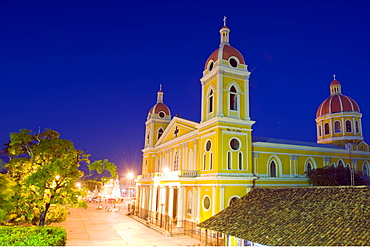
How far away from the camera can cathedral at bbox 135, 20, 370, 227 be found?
25.1 meters

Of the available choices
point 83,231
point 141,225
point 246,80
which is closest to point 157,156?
point 141,225

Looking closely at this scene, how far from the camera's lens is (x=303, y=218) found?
13695 mm

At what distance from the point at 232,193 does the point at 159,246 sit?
7490 mm

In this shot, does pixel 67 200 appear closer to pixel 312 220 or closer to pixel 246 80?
pixel 312 220

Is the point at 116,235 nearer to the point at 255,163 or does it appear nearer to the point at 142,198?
the point at 255,163

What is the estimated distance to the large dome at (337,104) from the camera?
42531 mm

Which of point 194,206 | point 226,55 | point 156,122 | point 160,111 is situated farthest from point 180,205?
point 160,111

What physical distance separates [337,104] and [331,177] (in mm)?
19683

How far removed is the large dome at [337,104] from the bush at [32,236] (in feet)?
134

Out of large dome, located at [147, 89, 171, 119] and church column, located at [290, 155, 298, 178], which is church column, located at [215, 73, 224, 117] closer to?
church column, located at [290, 155, 298, 178]

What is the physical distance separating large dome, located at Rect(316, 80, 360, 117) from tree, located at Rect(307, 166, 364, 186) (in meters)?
16.9

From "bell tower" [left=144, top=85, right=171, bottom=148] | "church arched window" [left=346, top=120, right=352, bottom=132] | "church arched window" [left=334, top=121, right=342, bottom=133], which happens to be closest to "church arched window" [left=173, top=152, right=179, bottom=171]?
"bell tower" [left=144, top=85, right=171, bottom=148]

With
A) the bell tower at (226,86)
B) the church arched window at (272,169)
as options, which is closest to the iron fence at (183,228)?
the church arched window at (272,169)

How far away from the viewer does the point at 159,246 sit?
21.5 m
